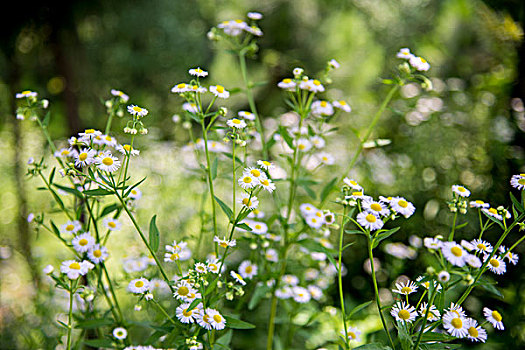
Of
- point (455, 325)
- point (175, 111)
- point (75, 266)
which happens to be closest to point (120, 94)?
point (75, 266)

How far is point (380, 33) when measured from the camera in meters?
2.75

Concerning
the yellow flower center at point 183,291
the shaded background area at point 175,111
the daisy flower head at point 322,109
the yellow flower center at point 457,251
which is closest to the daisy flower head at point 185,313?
the yellow flower center at point 183,291

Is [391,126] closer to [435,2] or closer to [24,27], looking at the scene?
[435,2]

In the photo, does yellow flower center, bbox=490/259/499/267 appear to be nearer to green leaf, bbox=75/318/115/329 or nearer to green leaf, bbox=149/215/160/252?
green leaf, bbox=149/215/160/252

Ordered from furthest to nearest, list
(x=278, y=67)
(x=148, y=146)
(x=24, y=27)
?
(x=278, y=67) → (x=148, y=146) → (x=24, y=27)

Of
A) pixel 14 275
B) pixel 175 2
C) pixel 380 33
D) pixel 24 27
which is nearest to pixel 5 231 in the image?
pixel 14 275

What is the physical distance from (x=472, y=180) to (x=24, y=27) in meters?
1.89

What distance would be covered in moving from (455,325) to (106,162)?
1.73 feet

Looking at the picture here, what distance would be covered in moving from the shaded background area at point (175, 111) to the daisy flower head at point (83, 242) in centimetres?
54

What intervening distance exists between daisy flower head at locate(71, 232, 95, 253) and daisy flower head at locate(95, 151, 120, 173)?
185 millimetres

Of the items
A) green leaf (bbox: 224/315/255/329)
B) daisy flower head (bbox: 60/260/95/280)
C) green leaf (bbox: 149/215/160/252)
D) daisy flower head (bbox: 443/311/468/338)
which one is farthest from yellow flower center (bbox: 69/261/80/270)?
daisy flower head (bbox: 443/311/468/338)

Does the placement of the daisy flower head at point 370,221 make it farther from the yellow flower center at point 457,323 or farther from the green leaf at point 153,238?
the green leaf at point 153,238

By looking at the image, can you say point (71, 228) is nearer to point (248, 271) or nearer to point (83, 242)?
point (83, 242)

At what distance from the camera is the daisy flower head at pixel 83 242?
666 mm
